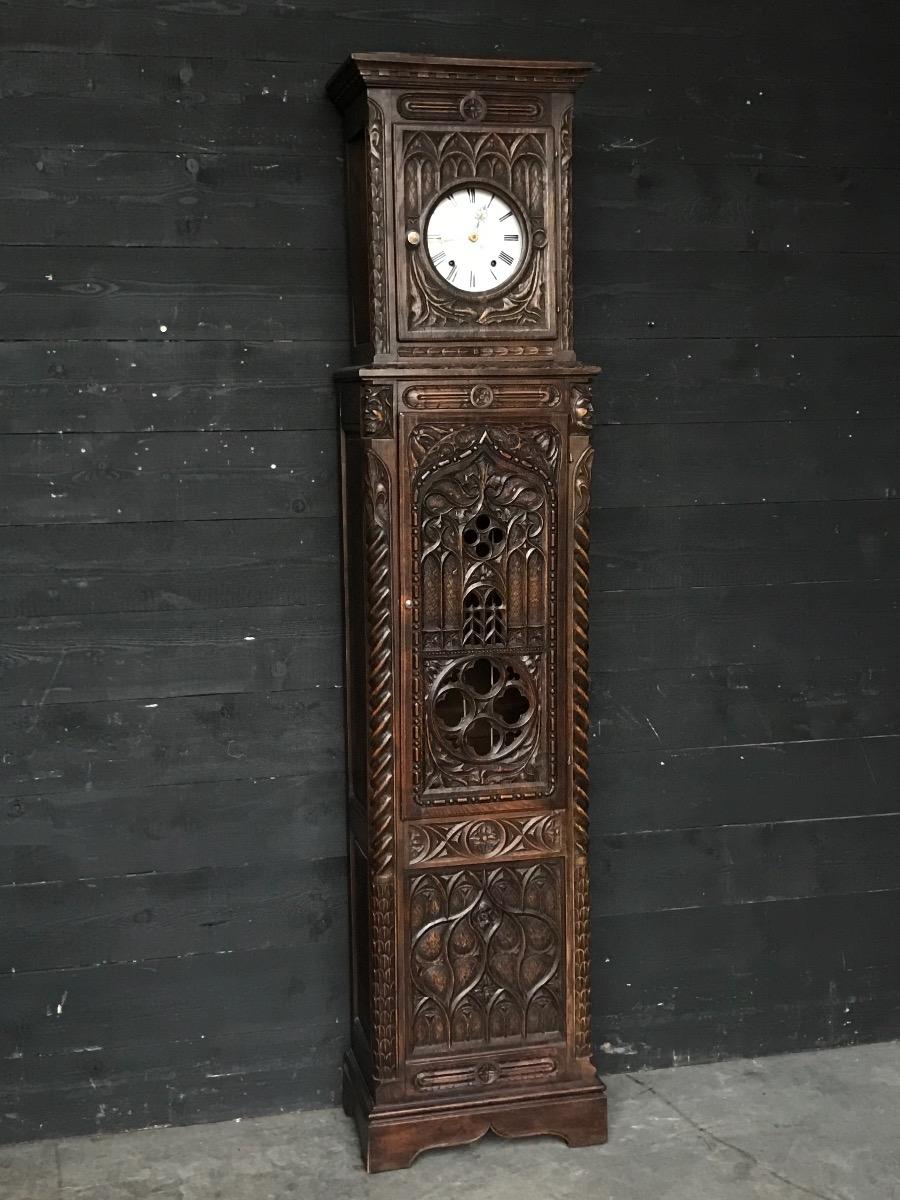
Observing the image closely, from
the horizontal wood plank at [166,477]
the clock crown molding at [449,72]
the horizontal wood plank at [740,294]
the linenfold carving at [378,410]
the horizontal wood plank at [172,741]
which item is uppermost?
the clock crown molding at [449,72]

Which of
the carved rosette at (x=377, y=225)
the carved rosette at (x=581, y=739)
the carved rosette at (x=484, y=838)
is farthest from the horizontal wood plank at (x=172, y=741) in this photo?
the carved rosette at (x=377, y=225)

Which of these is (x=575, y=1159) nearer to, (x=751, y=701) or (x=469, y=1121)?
(x=469, y=1121)

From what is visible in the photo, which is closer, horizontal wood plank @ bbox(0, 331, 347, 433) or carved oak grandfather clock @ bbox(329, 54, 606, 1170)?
carved oak grandfather clock @ bbox(329, 54, 606, 1170)

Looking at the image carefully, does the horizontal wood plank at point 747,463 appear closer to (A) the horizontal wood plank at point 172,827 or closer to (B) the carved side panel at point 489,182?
(B) the carved side panel at point 489,182

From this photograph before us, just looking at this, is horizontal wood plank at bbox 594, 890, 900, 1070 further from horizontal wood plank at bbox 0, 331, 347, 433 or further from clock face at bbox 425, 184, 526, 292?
clock face at bbox 425, 184, 526, 292

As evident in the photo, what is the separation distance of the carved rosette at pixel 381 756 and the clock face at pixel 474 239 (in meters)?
0.40

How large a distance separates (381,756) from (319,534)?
528mm

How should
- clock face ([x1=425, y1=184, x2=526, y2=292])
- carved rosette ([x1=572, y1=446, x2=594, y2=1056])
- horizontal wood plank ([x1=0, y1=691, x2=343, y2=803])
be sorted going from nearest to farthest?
clock face ([x1=425, y1=184, x2=526, y2=292])
carved rosette ([x1=572, y1=446, x2=594, y2=1056])
horizontal wood plank ([x1=0, y1=691, x2=343, y2=803])

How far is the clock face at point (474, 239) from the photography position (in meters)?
2.75

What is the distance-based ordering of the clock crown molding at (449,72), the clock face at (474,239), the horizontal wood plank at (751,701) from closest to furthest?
the clock crown molding at (449,72) → the clock face at (474,239) → the horizontal wood plank at (751,701)

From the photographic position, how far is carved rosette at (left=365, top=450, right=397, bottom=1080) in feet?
9.11

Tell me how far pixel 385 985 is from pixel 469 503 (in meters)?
1.01

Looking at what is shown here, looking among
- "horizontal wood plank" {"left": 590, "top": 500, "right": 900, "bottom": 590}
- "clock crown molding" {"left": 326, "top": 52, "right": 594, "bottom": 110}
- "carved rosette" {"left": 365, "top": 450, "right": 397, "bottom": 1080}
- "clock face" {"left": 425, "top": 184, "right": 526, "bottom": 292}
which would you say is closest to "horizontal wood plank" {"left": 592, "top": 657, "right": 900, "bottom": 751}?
"horizontal wood plank" {"left": 590, "top": 500, "right": 900, "bottom": 590}

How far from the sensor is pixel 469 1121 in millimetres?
2959
